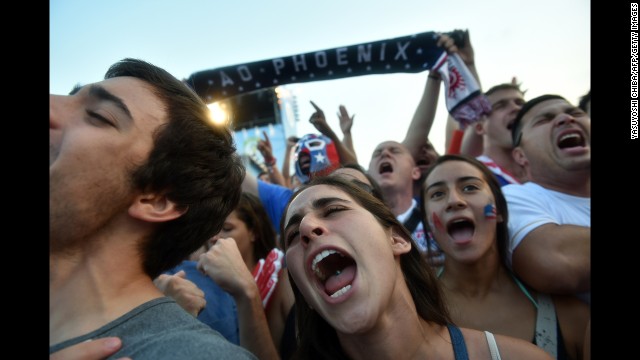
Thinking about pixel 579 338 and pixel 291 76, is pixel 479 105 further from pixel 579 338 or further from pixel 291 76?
pixel 579 338

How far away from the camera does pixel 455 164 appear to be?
104 inches

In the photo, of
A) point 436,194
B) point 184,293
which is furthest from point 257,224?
point 436,194

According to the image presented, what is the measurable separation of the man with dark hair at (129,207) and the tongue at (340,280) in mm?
612

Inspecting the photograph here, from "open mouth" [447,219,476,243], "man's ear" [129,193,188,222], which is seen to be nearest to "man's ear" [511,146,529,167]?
"open mouth" [447,219,476,243]

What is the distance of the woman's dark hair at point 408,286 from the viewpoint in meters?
1.83

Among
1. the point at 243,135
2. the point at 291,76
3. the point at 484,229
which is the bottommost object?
the point at 484,229

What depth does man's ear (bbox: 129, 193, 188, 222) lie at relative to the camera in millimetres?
1333

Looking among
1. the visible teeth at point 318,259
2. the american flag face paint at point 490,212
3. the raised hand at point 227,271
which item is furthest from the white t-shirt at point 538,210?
the raised hand at point 227,271

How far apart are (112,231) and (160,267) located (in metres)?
0.23

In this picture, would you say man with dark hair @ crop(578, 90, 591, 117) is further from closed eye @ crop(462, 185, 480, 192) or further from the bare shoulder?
the bare shoulder
